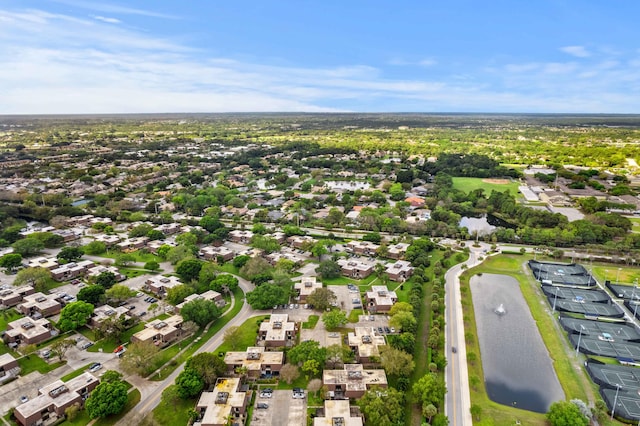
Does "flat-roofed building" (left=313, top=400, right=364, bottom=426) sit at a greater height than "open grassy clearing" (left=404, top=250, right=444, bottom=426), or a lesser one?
greater

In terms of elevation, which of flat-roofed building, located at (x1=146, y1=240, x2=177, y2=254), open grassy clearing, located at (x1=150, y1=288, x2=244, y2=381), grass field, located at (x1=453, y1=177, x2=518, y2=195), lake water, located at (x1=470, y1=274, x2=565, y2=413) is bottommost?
lake water, located at (x1=470, y1=274, x2=565, y2=413)

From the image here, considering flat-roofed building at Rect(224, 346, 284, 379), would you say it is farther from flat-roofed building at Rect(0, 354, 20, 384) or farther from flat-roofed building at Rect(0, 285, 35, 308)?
flat-roofed building at Rect(0, 285, 35, 308)

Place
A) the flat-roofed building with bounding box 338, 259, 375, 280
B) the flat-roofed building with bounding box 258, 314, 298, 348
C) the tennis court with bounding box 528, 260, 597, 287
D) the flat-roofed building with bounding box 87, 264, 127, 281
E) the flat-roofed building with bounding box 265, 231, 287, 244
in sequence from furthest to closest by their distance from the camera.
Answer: the flat-roofed building with bounding box 265, 231, 287, 244 < the flat-roofed building with bounding box 338, 259, 375, 280 < the tennis court with bounding box 528, 260, 597, 287 < the flat-roofed building with bounding box 87, 264, 127, 281 < the flat-roofed building with bounding box 258, 314, 298, 348

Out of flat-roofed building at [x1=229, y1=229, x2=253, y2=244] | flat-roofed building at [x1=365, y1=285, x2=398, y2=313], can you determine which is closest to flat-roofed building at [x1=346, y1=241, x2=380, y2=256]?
flat-roofed building at [x1=365, y1=285, x2=398, y2=313]

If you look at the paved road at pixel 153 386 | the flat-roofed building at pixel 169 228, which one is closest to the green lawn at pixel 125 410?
the paved road at pixel 153 386

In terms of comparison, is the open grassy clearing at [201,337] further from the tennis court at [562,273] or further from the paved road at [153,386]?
the tennis court at [562,273]

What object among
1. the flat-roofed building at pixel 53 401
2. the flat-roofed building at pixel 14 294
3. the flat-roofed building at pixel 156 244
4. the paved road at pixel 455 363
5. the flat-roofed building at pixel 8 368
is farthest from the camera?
the flat-roofed building at pixel 156 244
